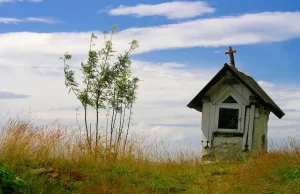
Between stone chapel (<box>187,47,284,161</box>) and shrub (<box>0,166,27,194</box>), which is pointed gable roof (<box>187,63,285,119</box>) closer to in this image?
stone chapel (<box>187,47,284,161</box>)

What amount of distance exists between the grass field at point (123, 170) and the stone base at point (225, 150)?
0.54 m

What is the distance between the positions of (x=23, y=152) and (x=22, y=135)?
0.58m

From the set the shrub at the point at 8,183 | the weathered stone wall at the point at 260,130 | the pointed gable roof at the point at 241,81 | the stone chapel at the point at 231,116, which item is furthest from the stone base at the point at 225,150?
the shrub at the point at 8,183

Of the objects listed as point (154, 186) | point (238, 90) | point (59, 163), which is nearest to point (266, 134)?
point (238, 90)

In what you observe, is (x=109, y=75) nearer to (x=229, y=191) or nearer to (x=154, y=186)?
(x=154, y=186)

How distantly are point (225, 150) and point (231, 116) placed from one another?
116 cm

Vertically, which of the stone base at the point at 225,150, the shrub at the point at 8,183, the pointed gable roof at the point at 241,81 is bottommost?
the stone base at the point at 225,150

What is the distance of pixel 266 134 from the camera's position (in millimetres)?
14750

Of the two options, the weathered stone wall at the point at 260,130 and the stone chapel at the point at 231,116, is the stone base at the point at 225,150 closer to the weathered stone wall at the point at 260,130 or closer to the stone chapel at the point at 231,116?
the stone chapel at the point at 231,116

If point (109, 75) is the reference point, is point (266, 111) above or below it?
below

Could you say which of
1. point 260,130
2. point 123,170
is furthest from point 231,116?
point 123,170

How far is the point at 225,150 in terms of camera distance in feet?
44.5

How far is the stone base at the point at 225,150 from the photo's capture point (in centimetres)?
1341

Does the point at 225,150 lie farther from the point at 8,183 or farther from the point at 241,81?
the point at 8,183
